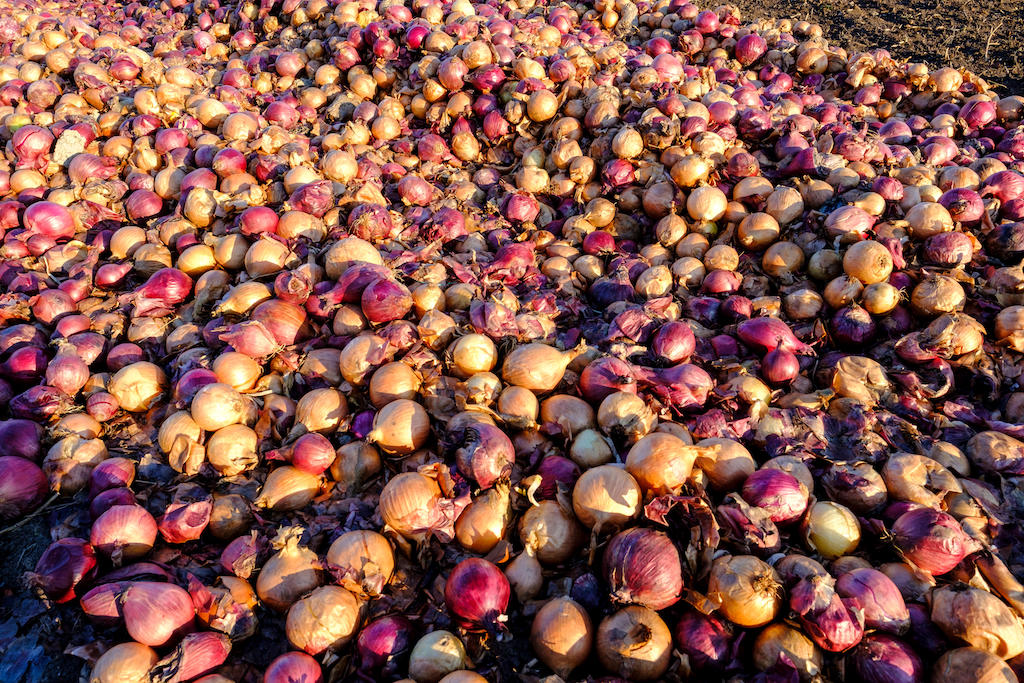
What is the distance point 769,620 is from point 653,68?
4.83 m

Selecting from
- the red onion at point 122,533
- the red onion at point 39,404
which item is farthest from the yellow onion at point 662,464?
the red onion at point 39,404

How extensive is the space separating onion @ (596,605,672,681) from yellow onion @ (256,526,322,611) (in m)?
1.22

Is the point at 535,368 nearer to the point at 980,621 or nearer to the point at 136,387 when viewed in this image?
the point at 980,621

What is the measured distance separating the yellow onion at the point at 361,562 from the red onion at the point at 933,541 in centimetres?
211

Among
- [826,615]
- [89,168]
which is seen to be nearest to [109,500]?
[826,615]

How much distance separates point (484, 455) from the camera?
2.54 meters

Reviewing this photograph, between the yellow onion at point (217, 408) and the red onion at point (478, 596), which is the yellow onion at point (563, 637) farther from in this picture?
the yellow onion at point (217, 408)

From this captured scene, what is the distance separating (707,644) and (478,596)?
0.86 m

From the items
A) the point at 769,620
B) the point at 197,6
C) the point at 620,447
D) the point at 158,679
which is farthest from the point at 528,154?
the point at 197,6

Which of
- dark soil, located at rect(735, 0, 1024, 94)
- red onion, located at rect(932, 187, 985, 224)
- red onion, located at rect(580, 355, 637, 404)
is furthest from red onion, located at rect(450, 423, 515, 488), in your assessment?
dark soil, located at rect(735, 0, 1024, 94)

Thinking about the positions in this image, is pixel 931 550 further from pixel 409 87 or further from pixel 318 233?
pixel 409 87

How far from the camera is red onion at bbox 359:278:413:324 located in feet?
10.5

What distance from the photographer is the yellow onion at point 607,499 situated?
2395mm

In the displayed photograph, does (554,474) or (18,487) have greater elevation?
(554,474)
